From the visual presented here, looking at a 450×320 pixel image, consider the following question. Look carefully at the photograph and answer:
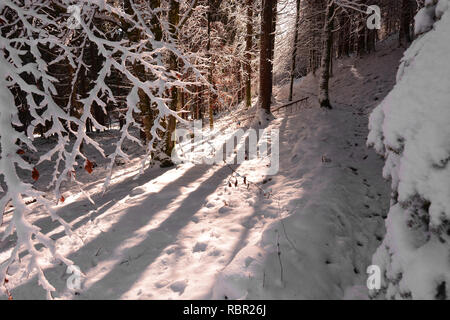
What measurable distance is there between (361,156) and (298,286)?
494 cm

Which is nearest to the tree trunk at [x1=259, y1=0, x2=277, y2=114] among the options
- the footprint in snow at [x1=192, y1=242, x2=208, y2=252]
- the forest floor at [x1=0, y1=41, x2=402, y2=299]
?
the forest floor at [x1=0, y1=41, x2=402, y2=299]

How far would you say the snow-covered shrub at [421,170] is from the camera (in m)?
1.89

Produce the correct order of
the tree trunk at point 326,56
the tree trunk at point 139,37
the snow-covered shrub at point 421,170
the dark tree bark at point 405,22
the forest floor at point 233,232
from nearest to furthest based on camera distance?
the snow-covered shrub at point 421,170
the forest floor at point 233,232
the tree trunk at point 139,37
the tree trunk at point 326,56
the dark tree bark at point 405,22

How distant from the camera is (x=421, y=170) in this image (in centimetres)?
206

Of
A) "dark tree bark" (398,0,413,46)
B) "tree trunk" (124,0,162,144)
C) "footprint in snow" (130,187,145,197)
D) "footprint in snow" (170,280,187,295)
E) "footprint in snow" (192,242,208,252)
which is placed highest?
"dark tree bark" (398,0,413,46)

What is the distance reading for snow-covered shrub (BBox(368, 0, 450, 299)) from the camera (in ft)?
6.20

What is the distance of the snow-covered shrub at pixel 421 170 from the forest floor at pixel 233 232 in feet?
3.45

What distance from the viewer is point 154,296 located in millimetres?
3051

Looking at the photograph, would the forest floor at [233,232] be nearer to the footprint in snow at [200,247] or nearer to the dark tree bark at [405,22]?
the footprint in snow at [200,247]

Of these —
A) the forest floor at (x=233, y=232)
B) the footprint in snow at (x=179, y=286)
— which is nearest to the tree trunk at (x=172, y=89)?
the forest floor at (x=233, y=232)

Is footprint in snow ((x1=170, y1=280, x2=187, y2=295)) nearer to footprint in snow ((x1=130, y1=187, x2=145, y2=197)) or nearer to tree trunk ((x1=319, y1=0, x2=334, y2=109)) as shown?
footprint in snow ((x1=130, y1=187, x2=145, y2=197))

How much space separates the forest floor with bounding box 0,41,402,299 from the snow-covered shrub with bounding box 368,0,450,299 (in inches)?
41.4
